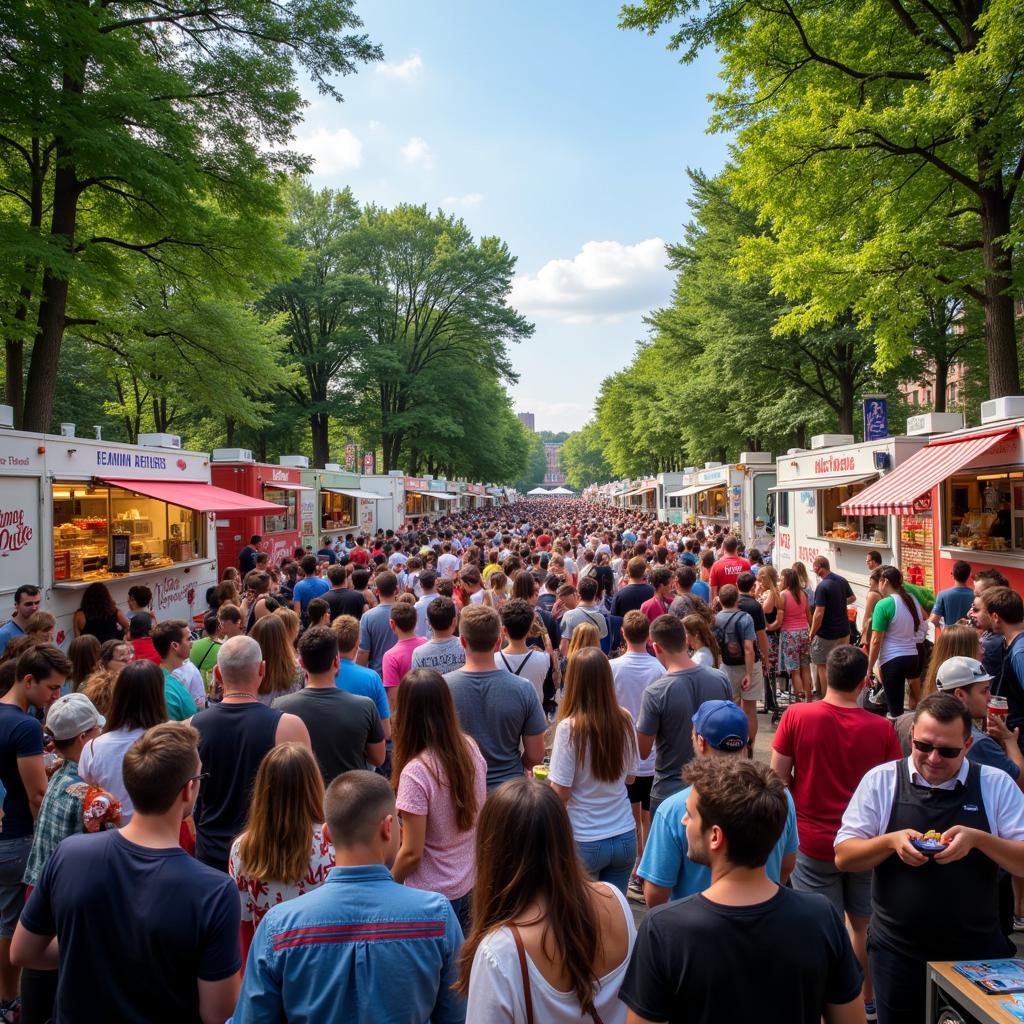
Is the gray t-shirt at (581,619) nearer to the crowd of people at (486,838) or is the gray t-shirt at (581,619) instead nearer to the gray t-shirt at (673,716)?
the crowd of people at (486,838)

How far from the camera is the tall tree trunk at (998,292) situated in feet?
39.6

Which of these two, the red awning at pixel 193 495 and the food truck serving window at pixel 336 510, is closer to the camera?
the red awning at pixel 193 495

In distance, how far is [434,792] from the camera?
2943mm

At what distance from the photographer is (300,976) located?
1807 mm

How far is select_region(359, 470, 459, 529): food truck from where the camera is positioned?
100ft

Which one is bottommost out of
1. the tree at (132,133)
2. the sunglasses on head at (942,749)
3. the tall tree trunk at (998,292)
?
the sunglasses on head at (942,749)

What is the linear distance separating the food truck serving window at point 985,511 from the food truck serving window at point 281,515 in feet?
52.8

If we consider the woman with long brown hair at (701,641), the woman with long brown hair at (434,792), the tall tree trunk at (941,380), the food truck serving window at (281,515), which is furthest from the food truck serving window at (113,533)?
the tall tree trunk at (941,380)

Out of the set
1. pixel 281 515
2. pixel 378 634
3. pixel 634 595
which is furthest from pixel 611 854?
pixel 281 515

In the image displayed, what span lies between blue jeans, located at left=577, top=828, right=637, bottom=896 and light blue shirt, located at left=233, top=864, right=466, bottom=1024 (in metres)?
1.67

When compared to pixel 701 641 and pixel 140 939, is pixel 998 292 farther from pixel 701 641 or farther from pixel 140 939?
pixel 140 939

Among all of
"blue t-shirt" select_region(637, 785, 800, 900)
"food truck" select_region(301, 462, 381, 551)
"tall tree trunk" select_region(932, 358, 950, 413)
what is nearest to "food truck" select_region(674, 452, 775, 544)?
"tall tree trunk" select_region(932, 358, 950, 413)

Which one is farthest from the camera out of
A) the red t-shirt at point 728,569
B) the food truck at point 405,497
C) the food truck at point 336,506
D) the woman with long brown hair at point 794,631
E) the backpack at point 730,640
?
the food truck at point 405,497

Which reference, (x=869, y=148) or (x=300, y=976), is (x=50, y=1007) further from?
(x=869, y=148)
